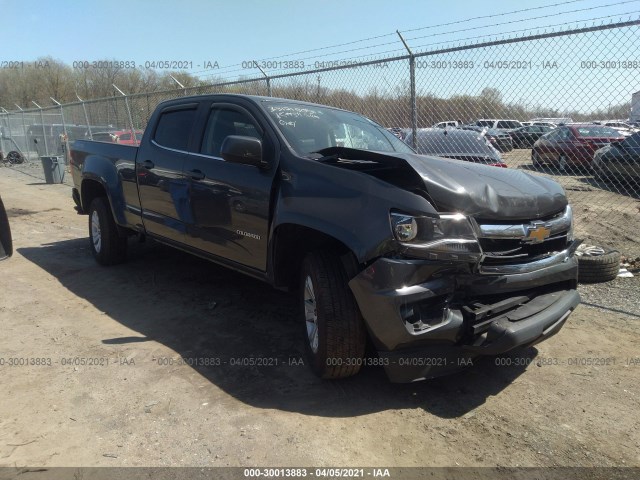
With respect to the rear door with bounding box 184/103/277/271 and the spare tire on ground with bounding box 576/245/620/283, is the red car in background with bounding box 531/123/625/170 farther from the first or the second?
the rear door with bounding box 184/103/277/271

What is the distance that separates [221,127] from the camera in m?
4.43

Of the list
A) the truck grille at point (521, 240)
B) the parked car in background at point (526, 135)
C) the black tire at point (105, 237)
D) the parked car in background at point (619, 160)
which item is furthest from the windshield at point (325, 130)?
the parked car in background at point (619, 160)

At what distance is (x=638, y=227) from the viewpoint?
784 cm

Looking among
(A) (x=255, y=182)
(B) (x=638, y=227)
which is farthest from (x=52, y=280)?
(B) (x=638, y=227)

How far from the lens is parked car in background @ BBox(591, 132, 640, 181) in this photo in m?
8.70

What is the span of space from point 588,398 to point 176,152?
3985mm

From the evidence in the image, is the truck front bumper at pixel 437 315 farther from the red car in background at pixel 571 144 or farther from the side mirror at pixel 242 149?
the red car in background at pixel 571 144

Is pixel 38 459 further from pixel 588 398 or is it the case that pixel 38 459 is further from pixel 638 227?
pixel 638 227

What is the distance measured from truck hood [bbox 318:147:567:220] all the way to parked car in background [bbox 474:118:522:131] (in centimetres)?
362

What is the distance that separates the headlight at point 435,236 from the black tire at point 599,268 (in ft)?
10.3

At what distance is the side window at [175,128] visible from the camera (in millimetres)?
4781

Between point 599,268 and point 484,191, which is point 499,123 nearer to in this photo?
point 599,268

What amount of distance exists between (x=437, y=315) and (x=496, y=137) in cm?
633

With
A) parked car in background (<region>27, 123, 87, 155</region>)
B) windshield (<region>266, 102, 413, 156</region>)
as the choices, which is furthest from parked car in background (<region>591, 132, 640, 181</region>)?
parked car in background (<region>27, 123, 87, 155</region>)
